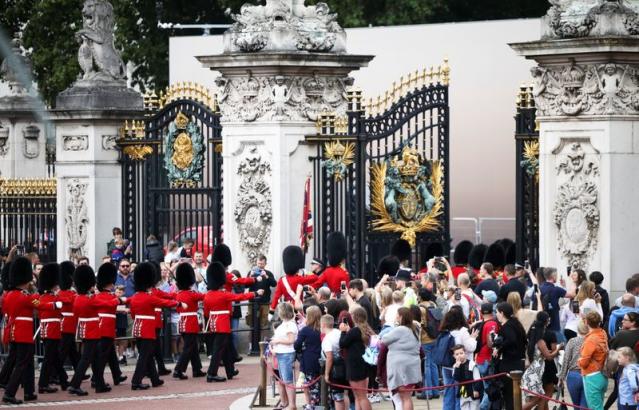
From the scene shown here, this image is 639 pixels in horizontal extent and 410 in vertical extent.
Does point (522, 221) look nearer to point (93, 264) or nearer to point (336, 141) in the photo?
point (336, 141)

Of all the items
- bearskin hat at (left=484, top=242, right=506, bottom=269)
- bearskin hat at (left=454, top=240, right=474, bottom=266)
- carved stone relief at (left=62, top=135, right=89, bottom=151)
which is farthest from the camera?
carved stone relief at (left=62, top=135, right=89, bottom=151)

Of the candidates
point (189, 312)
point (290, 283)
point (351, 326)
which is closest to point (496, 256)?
point (290, 283)

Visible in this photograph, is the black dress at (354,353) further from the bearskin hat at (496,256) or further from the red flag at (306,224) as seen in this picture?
the red flag at (306,224)

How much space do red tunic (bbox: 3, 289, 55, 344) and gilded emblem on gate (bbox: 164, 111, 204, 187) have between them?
5.62m

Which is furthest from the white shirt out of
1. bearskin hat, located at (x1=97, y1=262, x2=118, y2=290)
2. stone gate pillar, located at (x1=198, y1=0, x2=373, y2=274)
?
stone gate pillar, located at (x1=198, y1=0, x2=373, y2=274)

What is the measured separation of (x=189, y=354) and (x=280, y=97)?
4.00 meters

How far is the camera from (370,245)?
86.4ft

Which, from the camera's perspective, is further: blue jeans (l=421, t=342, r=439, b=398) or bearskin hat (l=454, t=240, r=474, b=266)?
bearskin hat (l=454, t=240, r=474, b=266)

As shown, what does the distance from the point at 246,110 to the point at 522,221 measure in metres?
3.81

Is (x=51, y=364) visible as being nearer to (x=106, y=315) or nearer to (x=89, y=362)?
(x=89, y=362)

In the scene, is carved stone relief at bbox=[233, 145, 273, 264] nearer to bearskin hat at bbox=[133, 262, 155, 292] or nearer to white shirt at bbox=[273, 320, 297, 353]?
bearskin hat at bbox=[133, 262, 155, 292]

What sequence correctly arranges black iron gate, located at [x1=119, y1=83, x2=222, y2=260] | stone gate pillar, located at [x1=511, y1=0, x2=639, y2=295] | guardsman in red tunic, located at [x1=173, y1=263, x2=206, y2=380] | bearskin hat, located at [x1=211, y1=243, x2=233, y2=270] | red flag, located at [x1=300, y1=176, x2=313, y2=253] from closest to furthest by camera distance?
stone gate pillar, located at [x1=511, y1=0, x2=639, y2=295] < guardsman in red tunic, located at [x1=173, y1=263, x2=206, y2=380] < bearskin hat, located at [x1=211, y1=243, x2=233, y2=270] < red flag, located at [x1=300, y1=176, x2=313, y2=253] < black iron gate, located at [x1=119, y1=83, x2=222, y2=260]

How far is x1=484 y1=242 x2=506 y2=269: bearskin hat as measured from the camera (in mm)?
24734

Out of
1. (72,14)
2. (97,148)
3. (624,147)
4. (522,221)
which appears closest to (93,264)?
(97,148)
